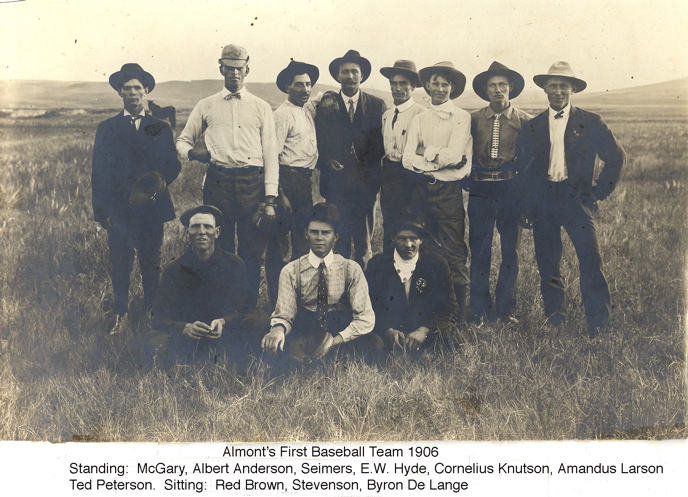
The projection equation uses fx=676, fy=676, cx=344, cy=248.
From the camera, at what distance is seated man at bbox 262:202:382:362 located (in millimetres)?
4512

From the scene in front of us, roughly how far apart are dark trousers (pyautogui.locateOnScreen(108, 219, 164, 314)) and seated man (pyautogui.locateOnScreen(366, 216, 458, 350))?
4.73 ft

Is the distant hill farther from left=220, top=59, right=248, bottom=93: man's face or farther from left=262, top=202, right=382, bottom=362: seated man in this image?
left=262, top=202, right=382, bottom=362: seated man

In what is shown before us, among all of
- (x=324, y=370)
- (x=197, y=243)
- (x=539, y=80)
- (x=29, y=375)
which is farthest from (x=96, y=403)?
(x=539, y=80)

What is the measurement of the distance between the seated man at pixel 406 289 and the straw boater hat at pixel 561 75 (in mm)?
1351

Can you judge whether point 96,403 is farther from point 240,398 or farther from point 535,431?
point 535,431

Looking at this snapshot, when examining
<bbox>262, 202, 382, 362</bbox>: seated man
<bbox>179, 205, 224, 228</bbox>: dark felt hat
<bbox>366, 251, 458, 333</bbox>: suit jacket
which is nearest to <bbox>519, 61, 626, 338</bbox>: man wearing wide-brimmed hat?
<bbox>366, 251, 458, 333</bbox>: suit jacket

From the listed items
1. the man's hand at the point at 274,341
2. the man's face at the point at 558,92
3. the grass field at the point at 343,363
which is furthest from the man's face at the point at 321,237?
the man's face at the point at 558,92

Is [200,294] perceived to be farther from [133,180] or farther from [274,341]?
[133,180]

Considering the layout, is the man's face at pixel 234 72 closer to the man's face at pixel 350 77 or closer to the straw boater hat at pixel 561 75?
the man's face at pixel 350 77

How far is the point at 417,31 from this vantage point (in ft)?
15.1

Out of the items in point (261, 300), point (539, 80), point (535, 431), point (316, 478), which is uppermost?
point (539, 80)

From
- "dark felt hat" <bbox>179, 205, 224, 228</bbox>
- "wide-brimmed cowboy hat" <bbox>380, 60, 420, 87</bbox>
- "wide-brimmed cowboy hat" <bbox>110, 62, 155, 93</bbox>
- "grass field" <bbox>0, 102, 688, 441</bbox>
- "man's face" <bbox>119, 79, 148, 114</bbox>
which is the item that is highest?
"wide-brimmed cowboy hat" <bbox>380, 60, 420, 87</bbox>

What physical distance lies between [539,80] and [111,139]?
2.91 meters

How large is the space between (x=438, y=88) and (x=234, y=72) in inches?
54.0
